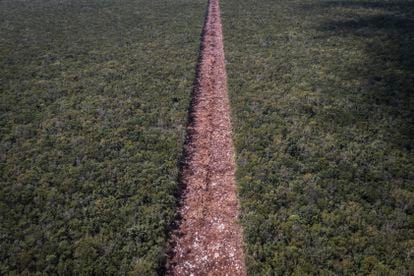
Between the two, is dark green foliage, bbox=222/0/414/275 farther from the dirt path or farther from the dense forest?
the dirt path

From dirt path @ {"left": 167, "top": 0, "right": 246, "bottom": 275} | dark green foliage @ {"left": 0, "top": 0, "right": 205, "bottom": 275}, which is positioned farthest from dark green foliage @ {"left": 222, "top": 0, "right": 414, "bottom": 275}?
dark green foliage @ {"left": 0, "top": 0, "right": 205, "bottom": 275}

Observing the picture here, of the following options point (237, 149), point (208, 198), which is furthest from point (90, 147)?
point (237, 149)

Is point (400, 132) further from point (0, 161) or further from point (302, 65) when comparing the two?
point (0, 161)

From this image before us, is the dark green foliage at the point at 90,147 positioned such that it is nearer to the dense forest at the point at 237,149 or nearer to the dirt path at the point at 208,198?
the dense forest at the point at 237,149

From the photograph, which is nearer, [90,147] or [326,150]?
[326,150]

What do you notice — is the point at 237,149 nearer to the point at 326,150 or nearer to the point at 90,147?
the point at 326,150
